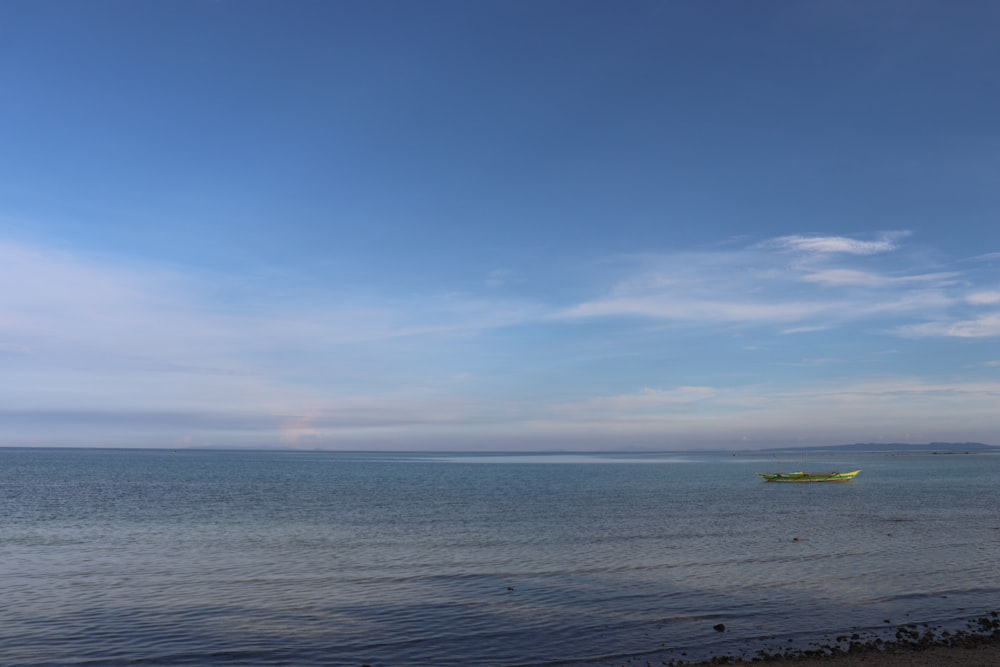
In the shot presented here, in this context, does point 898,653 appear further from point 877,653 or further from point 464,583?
A: point 464,583

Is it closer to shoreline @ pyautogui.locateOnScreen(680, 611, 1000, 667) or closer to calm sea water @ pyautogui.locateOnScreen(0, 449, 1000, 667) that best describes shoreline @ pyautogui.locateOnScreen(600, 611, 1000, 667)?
shoreline @ pyautogui.locateOnScreen(680, 611, 1000, 667)

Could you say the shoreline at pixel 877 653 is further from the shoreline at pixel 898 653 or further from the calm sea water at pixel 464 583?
the calm sea water at pixel 464 583

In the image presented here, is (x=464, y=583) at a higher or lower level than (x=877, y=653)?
lower

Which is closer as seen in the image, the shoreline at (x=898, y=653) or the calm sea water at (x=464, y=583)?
the shoreline at (x=898, y=653)

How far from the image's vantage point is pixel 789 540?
48688 mm

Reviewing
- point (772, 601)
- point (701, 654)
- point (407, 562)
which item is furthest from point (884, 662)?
point (407, 562)

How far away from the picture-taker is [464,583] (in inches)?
1344

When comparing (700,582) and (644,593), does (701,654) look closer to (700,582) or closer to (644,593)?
(644,593)

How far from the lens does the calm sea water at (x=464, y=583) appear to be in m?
24.3

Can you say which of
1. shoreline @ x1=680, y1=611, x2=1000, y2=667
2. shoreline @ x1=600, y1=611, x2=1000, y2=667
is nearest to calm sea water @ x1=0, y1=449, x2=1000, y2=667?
shoreline @ x1=600, y1=611, x2=1000, y2=667

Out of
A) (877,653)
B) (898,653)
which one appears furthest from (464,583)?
(898,653)

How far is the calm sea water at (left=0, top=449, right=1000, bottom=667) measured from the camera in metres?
24.3

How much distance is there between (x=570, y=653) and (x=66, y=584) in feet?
80.6

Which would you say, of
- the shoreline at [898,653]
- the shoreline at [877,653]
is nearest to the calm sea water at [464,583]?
the shoreline at [877,653]
